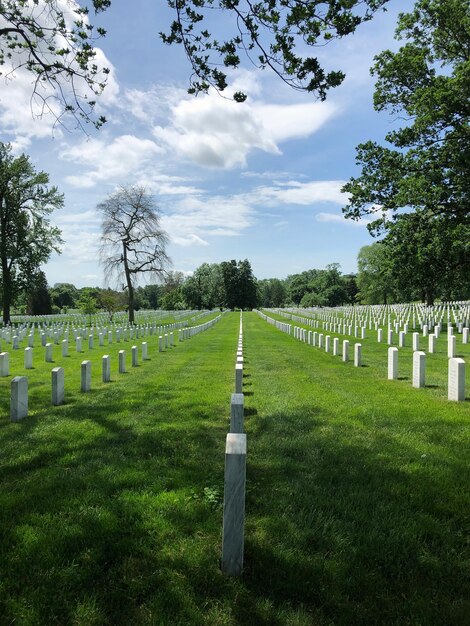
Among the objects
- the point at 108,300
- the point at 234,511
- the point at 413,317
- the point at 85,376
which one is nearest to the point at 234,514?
the point at 234,511

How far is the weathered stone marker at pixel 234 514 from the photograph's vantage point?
3029mm

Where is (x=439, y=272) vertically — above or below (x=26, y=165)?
below

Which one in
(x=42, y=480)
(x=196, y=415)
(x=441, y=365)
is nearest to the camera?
(x=42, y=480)

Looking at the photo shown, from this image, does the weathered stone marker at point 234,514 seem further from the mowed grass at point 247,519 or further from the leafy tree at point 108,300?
the leafy tree at point 108,300

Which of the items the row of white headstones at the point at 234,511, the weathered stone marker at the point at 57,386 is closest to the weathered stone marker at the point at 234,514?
the row of white headstones at the point at 234,511

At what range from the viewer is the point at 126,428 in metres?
6.54

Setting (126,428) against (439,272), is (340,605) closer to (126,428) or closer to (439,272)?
(126,428)

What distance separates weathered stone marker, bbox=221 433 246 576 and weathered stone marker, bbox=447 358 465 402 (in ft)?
20.5

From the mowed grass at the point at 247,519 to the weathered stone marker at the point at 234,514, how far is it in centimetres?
11

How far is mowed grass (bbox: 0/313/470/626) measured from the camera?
2.72 metres

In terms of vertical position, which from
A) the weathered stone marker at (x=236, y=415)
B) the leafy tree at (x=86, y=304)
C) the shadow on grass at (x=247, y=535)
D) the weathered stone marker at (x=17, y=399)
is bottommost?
the shadow on grass at (x=247, y=535)

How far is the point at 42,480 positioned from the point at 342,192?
22743mm

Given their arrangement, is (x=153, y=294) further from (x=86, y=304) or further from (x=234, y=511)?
(x=234, y=511)

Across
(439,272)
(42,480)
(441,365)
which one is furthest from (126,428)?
(439,272)
